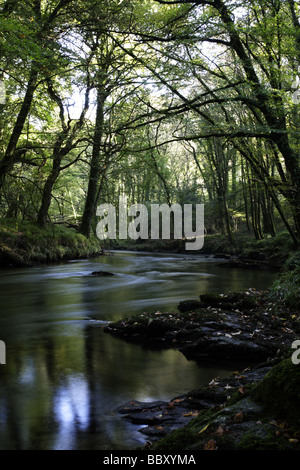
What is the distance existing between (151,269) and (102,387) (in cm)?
1306

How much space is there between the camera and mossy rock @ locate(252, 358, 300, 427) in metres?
2.18

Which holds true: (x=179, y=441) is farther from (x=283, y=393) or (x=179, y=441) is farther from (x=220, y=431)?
Result: (x=283, y=393)

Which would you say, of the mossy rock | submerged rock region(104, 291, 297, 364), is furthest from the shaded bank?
the mossy rock

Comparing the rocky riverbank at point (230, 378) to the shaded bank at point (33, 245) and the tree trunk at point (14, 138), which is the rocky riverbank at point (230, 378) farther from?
the shaded bank at point (33, 245)

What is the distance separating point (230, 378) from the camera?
4.15 metres

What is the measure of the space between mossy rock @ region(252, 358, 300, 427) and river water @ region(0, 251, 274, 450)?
52.8 inches

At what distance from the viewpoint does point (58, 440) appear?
10.5 feet

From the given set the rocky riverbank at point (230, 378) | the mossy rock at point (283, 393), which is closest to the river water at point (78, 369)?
the rocky riverbank at point (230, 378)

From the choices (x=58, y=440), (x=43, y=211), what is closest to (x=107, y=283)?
(x=43, y=211)

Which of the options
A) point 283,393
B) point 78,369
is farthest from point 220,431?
point 78,369

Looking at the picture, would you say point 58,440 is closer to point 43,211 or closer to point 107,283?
point 107,283

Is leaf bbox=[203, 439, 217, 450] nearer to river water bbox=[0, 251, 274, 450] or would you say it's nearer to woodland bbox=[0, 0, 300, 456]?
woodland bbox=[0, 0, 300, 456]

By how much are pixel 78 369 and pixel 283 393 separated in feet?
11.4

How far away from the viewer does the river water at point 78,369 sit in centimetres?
337
